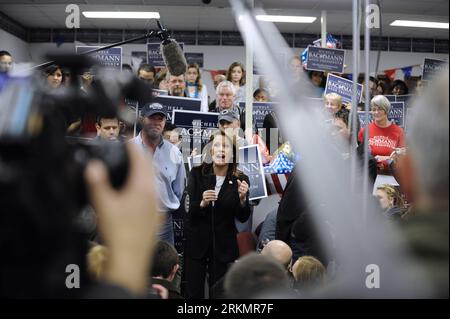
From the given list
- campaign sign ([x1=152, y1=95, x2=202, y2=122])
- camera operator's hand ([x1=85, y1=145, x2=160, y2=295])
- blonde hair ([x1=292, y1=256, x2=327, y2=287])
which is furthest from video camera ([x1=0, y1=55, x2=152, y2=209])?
campaign sign ([x1=152, y1=95, x2=202, y2=122])

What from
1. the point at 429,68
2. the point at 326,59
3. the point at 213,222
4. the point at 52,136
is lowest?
the point at 213,222

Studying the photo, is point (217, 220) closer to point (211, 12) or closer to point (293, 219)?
point (293, 219)

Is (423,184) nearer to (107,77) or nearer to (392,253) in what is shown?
(392,253)

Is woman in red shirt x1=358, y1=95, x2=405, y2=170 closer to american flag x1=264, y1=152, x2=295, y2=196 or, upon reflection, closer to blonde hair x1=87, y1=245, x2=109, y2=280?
american flag x1=264, y1=152, x2=295, y2=196

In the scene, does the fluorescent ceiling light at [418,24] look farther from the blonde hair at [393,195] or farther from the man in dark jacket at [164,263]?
the man in dark jacket at [164,263]

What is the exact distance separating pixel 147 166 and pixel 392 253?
33 cm

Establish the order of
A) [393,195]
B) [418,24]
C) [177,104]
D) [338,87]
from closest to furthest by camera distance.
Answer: [393,195]
[177,104]
[338,87]
[418,24]

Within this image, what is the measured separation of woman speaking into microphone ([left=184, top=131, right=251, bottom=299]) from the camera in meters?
3.49

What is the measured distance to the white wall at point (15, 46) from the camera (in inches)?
442

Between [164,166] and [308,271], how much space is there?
51.6 inches

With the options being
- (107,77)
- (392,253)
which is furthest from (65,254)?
(392,253)

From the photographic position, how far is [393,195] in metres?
3.52

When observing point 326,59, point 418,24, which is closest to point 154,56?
point 326,59
